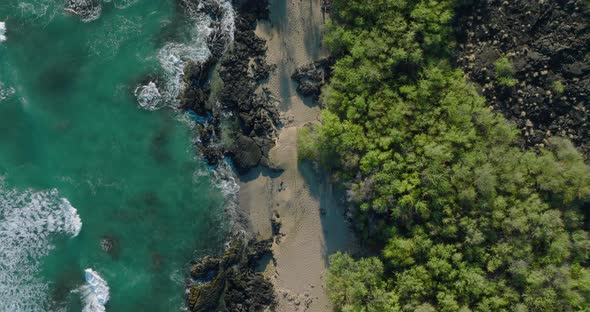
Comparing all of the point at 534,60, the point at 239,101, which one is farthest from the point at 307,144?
the point at 534,60

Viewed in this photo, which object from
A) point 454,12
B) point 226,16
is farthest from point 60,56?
point 454,12

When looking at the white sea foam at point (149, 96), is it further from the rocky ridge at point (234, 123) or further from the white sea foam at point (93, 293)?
the white sea foam at point (93, 293)

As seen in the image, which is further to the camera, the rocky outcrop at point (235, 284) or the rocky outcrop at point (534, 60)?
the rocky outcrop at point (235, 284)

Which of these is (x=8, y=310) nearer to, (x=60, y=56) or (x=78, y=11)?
(x=60, y=56)

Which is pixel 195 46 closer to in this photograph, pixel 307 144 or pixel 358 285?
pixel 307 144

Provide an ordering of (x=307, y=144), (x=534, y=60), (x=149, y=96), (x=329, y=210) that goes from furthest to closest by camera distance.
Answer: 1. (x=149, y=96)
2. (x=329, y=210)
3. (x=307, y=144)
4. (x=534, y=60)

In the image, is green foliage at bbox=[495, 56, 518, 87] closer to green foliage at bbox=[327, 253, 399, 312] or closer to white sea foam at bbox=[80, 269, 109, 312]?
green foliage at bbox=[327, 253, 399, 312]

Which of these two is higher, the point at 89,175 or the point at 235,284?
the point at 89,175

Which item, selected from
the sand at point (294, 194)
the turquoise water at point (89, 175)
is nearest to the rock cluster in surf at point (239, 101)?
the sand at point (294, 194)
